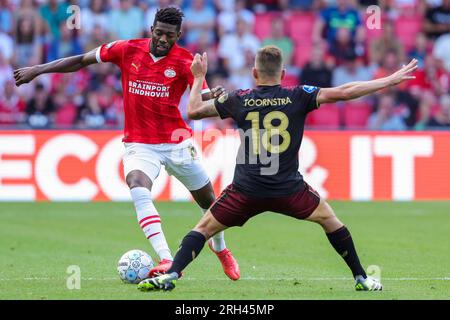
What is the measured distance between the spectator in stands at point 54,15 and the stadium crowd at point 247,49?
0.8 inches

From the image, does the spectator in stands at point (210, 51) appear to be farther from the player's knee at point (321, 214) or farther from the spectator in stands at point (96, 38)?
the player's knee at point (321, 214)

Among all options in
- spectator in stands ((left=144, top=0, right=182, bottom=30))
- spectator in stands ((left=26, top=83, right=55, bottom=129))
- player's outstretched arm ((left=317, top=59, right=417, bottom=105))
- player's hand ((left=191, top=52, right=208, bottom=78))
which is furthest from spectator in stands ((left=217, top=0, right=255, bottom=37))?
player's outstretched arm ((left=317, top=59, right=417, bottom=105))

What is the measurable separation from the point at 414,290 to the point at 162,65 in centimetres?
324

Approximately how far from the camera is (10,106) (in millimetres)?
20781

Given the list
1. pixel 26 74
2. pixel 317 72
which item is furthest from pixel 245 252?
pixel 317 72

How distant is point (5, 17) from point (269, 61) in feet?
49.1

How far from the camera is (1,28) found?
73.6 ft

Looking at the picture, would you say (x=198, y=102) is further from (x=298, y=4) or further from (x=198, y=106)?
(x=298, y=4)

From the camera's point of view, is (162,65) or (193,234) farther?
(162,65)

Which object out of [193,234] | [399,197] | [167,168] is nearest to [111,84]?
[399,197]

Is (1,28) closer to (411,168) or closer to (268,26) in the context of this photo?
(268,26)

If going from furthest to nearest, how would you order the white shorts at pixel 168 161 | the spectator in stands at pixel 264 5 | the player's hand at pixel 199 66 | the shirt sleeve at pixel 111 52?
1. the spectator in stands at pixel 264 5
2. the shirt sleeve at pixel 111 52
3. the white shorts at pixel 168 161
4. the player's hand at pixel 199 66

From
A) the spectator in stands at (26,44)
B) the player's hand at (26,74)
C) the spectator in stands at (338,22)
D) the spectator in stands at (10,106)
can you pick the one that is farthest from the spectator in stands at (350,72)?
the player's hand at (26,74)

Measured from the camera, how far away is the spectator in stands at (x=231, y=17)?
2306 cm
